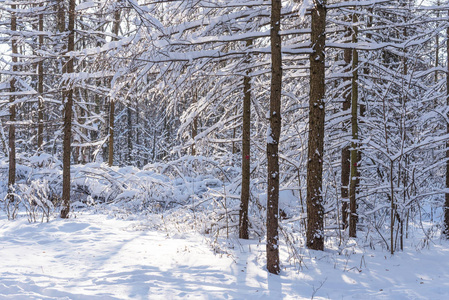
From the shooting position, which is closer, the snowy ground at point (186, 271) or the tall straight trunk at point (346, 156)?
the snowy ground at point (186, 271)

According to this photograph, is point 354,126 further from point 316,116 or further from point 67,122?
point 67,122

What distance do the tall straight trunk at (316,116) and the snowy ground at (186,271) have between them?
0.91 m

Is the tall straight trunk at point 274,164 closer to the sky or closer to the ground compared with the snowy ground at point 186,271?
closer to the sky

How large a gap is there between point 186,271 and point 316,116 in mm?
3728

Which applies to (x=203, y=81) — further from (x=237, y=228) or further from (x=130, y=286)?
(x=130, y=286)

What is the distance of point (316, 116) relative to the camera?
270 inches

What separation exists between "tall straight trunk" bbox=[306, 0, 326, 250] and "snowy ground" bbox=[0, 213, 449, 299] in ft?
2.99

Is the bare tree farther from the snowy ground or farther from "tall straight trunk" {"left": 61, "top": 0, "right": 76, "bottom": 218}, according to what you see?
the snowy ground

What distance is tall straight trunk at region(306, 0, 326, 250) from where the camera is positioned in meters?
6.84

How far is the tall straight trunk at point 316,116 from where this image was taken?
22.4ft

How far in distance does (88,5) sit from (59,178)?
26.0ft

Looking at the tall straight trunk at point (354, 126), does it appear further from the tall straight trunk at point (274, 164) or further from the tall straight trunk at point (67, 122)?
the tall straight trunk at point (67, 122)

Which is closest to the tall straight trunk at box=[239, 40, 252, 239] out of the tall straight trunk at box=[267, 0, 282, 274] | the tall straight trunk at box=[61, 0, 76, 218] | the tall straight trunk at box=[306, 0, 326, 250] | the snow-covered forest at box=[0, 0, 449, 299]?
the snow-covered forest at box=[0, 0, 449, 299]

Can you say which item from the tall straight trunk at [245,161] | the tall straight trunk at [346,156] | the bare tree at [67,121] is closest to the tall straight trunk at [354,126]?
the tall straight trunk at [346,156]
